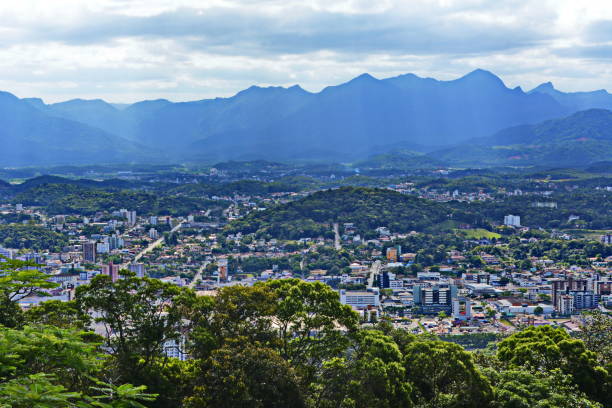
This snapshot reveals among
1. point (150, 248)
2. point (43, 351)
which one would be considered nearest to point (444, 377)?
point (43, 351)

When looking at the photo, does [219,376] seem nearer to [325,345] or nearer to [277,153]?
[325,345]

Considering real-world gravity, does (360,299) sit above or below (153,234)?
above

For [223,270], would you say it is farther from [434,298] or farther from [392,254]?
[434,298]

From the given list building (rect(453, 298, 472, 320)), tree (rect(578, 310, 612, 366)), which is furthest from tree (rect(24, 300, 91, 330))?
building (rect(453, 298, 472, 320))

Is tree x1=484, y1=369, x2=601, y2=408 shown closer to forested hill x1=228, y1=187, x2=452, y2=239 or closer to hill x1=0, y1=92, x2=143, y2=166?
forested hill x1=228, y1=187, x2=452, y2=239

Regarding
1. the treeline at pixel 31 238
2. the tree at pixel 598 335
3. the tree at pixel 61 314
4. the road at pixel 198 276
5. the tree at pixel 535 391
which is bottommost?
the road at pixel 198 276

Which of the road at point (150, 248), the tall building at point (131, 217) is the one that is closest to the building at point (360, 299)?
the road at point (150, 248)

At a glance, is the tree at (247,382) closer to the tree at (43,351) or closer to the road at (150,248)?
the tree at (43,351)
